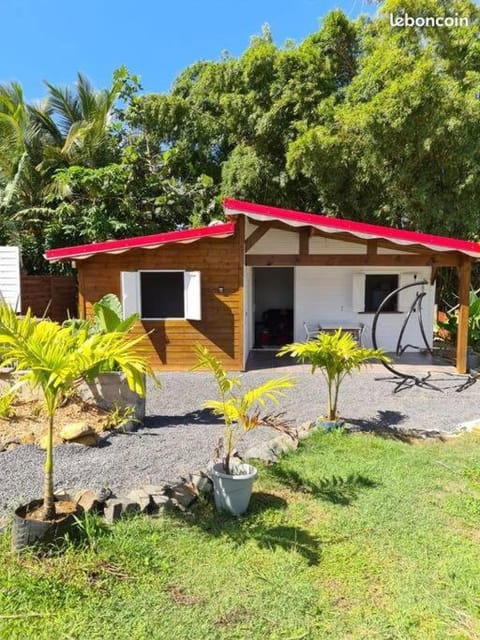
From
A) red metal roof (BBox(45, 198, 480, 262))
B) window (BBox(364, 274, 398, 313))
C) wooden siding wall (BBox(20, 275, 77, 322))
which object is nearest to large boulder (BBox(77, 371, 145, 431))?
red metal roof (BBox(45, 198, 480, 262))

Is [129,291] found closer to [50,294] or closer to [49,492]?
[50,294]

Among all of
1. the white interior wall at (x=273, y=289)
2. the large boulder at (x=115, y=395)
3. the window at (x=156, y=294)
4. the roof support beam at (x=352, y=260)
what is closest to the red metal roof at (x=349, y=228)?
the roof support beam at (x=352, y=260)

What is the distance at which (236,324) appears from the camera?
8.95 m

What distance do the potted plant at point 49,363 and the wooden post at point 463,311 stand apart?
23.3ft

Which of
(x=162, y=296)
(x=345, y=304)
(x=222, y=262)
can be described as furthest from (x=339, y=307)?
(x=162, y=296)

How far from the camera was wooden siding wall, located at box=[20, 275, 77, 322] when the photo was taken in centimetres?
1159

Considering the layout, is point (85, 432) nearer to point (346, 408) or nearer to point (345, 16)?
point (346, 408)

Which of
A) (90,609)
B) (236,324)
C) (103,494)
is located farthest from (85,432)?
(236,324)

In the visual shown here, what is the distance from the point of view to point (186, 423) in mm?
5738

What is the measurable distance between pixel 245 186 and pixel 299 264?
6.75 metres

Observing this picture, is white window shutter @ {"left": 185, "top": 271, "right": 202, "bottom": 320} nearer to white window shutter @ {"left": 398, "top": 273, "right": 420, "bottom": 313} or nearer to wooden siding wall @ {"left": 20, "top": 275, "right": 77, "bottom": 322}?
wooden siding wall @ {"left": 20, "top": 275, "right": 77, "bottom": 322}

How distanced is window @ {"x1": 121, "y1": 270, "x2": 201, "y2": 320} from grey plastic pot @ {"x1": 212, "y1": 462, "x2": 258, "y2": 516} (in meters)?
5.54

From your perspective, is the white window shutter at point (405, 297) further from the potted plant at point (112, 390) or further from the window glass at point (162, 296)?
the potted plant at point (112, 390)

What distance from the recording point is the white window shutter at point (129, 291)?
29.1 ft
